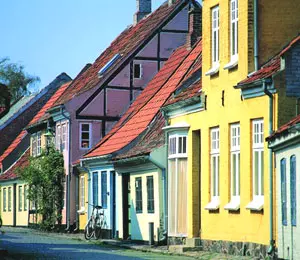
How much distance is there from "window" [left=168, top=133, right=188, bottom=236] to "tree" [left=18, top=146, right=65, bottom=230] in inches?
709

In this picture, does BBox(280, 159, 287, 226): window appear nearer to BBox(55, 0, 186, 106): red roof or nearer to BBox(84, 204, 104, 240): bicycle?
BBox(84, 204, 104, 240): bicycle

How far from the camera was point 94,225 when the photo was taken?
40531 mm

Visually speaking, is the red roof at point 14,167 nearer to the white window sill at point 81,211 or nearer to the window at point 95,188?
the white window sill at point 81,211

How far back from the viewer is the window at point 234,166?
1052 inches

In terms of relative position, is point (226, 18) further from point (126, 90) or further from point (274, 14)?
point (126, 90)

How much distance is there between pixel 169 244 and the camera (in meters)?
32.1

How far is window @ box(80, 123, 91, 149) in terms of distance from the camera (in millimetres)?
48125

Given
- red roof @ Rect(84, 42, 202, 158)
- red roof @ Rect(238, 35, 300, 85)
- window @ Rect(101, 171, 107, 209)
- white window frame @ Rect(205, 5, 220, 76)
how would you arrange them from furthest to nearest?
window @ Rect(101, 171, 107, 209)
red roof @ Rect(84, 42, 202, 158)
white window frame @ Rect(205, 5, 220, 76)
red roof @ Rect(238, 35, 300, 85)

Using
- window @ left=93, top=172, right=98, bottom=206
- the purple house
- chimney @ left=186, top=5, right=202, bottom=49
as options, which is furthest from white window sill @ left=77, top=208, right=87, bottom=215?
chimney @ left=186, top=5, right=202, bottom=49

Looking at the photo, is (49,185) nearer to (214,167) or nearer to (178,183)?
(178,183)

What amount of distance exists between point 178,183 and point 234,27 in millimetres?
5873

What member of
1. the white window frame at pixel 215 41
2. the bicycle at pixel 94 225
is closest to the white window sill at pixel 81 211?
the bicycle at pixel 94 225

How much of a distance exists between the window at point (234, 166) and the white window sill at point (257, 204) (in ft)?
3.57

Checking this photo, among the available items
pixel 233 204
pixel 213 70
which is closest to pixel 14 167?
pixel 213 70
